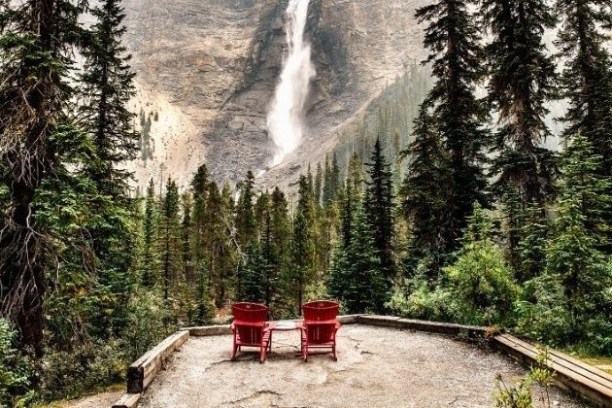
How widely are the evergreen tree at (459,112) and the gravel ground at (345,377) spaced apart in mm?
6419

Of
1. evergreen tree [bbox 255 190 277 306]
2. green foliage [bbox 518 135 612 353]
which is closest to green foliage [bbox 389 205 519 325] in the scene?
green foliage [bbox 518 135 612 353]

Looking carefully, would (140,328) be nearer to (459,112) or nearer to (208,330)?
(208,330)

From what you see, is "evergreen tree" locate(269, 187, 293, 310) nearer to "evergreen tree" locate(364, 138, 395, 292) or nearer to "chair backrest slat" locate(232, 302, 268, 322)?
"evergreen tree" locate(364, 138, 395, 292)

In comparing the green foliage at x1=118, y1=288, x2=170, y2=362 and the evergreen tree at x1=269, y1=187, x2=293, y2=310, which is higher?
the evergreen tree at x1=269, y1=187, x2=293, y2=310

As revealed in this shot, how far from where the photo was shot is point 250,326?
9414 mm

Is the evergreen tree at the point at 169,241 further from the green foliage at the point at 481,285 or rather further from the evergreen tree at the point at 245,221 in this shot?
the green foliage at the point at 481,285

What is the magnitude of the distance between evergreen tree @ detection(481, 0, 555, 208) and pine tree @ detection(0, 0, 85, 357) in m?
12.6

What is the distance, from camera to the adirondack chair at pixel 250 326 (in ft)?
30.8

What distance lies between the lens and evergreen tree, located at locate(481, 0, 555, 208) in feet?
47.4

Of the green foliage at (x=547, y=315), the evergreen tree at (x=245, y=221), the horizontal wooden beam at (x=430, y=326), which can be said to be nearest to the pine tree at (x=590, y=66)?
the green foliage at (x=547, y=315)

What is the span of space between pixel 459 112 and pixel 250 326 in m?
11.1

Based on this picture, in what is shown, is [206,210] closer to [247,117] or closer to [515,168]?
[515,168]

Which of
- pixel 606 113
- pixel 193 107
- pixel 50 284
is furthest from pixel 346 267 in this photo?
pixel 193 107

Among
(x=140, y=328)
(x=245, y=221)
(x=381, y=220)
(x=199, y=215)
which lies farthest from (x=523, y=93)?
(x=199, y=215)
